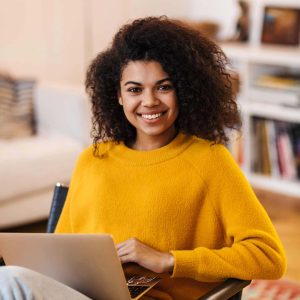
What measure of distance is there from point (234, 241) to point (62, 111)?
7.20 feet

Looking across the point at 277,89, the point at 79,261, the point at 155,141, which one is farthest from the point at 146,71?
the point at 277,89

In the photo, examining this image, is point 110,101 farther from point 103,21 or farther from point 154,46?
point 103,21

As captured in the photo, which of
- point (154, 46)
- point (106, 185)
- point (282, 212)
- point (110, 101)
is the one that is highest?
point (154, 46)

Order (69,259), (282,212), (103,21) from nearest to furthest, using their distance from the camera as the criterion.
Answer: (69,259), (282,212), (103,21)

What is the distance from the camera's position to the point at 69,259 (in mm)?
1431

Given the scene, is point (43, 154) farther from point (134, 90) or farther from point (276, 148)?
point (134, 90)

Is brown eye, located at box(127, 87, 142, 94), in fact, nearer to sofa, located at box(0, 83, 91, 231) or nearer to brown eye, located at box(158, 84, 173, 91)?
brown eye, located at box(158, 84, 173, 91)

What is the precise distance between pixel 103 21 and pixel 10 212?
5.27 ft

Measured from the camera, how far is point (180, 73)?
60.6 inches

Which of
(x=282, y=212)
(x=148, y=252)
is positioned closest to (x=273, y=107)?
(x=282, y=212)

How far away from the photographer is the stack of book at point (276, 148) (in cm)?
393

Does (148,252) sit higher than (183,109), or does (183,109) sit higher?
(183,109)

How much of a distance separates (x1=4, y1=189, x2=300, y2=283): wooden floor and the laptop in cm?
159

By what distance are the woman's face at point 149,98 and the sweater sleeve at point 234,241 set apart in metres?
0.14
